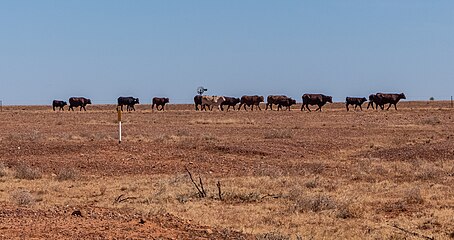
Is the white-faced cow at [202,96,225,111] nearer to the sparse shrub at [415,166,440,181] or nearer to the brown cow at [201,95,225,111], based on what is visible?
the brown cow at [201,95,225,111]

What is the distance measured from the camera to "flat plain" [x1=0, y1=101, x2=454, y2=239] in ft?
38.6

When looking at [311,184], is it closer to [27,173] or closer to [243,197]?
[243,197]

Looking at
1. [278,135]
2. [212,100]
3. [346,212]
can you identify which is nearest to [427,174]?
[346,212]

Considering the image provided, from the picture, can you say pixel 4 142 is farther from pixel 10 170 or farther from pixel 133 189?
pixel 133 189

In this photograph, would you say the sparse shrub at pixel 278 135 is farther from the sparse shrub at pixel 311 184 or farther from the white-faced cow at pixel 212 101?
the white-faced cow at pixel 212 101

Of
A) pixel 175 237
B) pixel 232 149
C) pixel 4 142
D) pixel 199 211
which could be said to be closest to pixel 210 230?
pixel 175 237

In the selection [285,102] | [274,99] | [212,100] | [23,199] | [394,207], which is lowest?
[394,207]

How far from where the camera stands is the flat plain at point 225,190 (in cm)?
1177

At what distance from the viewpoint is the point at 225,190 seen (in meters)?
17.1

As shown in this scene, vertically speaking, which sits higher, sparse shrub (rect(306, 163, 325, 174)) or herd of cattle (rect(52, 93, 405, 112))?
herd of cattle (rect(52, 93, 405, 112))

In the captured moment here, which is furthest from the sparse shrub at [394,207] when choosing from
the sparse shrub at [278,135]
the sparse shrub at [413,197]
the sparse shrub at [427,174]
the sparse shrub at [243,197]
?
the sparse shrub at [278,135]

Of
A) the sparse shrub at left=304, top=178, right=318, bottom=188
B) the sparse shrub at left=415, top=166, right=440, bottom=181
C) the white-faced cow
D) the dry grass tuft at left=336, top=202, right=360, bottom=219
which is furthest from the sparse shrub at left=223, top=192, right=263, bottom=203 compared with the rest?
the white-faced cow

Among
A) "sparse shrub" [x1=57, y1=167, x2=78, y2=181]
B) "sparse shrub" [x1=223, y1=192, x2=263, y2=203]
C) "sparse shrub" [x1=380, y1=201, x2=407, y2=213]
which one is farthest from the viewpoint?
"sparse shrub" [x1=57, y1=167, x2=78, y2=181]

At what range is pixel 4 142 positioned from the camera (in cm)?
2783
